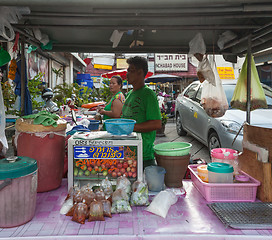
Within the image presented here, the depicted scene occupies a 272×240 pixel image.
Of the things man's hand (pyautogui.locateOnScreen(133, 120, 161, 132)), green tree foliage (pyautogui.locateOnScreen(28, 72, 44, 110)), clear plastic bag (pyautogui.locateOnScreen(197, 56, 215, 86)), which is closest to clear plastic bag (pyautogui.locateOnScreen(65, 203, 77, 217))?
man's hand (pyautogui.locateOnScreen(133, 120, 161, 132))

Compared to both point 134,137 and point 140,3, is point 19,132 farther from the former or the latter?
point 140,3

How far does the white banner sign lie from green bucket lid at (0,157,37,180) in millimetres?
19163

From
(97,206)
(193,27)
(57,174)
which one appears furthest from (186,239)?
(193,27)

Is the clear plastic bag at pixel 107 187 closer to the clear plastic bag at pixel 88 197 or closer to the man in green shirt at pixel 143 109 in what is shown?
the clear plastic bag at pixel 88 197

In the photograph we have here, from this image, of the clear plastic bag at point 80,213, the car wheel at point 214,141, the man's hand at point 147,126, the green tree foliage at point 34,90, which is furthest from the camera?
the green tree foliage at point 34,90

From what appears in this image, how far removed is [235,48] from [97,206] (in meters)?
2.38

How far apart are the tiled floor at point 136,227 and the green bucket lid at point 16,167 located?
300mm

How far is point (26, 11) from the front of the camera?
1787 millimetres

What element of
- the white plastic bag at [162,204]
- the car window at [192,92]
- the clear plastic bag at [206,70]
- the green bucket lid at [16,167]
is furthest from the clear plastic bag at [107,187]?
→ the car window at [192,92]

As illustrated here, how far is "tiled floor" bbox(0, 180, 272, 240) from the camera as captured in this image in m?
1.21

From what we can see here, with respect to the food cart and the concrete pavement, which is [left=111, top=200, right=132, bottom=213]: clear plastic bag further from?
the concrete pavement

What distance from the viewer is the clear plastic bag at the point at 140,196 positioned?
1.51 m

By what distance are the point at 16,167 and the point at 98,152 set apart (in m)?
0.52

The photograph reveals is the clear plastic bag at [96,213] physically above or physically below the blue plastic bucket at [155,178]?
below
